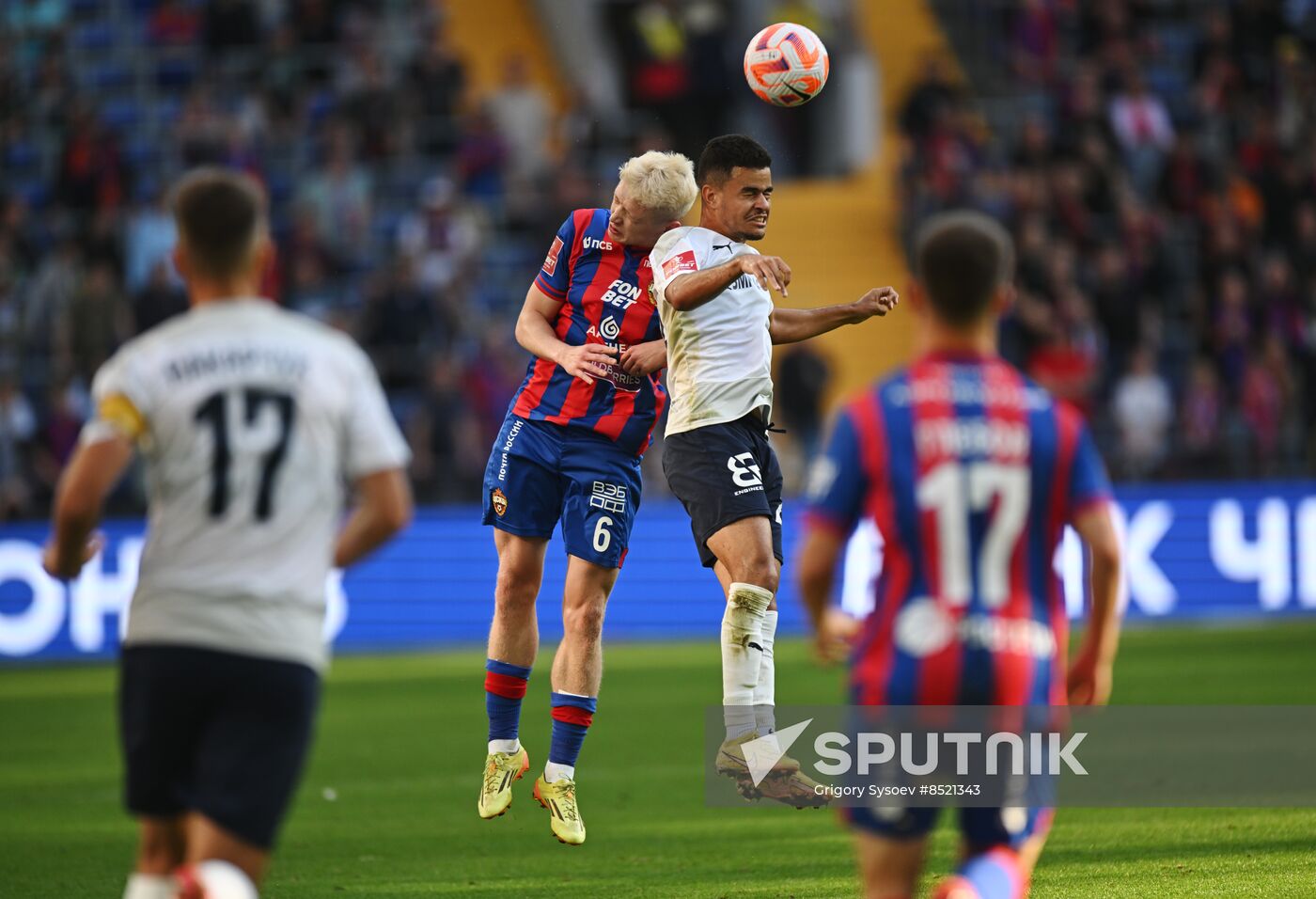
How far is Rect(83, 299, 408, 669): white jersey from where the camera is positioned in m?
4.63

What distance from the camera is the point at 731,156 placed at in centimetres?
794

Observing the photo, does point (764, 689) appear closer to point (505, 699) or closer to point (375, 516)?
point (505, 699)

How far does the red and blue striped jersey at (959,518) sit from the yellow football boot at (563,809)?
12.0 ft

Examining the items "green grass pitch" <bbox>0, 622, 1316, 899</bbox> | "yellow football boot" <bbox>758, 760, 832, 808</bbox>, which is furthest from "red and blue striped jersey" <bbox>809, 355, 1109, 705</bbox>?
"yellow football boot" <bbox>758, 760, 832, 808</bbox>

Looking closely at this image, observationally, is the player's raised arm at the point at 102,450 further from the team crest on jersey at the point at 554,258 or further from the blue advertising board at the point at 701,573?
the blue advertising board at the point at 701,573

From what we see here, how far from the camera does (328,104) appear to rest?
22.2 meters

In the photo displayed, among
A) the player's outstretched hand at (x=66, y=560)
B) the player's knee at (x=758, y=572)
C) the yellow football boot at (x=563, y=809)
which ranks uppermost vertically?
the player's outstretched hand at (x=66, y=560)

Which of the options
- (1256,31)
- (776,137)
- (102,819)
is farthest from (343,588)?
(1256,31)

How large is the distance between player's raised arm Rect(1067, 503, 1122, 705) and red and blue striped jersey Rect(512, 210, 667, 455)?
12.8 ft

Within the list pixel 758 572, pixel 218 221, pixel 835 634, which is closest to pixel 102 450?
pixel 218 221

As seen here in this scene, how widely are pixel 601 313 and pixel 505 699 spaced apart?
1706 mm

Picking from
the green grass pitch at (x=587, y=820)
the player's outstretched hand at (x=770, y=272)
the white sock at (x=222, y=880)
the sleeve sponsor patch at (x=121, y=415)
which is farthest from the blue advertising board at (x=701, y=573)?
the white sock at (x=222, y=880)

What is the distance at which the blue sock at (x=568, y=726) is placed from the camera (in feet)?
26.9

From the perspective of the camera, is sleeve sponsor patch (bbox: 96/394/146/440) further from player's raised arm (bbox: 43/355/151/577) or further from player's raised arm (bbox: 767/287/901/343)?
player's raised arm (bbox: 767/287/901/343)
